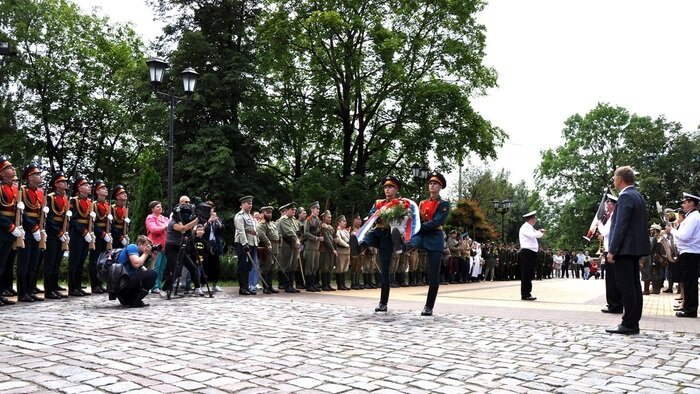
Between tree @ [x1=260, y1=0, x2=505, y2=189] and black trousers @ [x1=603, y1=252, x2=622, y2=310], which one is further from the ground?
tree @ [x1=260, y1=0, x2=505, y2=189]

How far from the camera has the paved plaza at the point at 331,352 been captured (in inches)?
177

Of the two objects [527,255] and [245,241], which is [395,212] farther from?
[527,255]

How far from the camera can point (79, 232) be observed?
1159cm

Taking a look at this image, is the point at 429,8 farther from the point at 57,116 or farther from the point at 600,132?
the point at 600,132

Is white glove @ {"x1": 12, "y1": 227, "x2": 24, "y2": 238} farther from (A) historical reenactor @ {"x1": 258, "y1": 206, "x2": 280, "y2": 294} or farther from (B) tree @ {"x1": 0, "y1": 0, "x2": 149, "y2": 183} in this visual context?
(B) tree @ {"x1": 0, "y1": 0, "x2": 149, "y2": 183}

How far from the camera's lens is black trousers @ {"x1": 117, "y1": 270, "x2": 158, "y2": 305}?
9.77 metres

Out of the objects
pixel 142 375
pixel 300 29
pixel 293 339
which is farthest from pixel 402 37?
pixel 142 375

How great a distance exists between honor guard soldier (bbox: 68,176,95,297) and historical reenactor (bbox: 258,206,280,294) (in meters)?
3.86

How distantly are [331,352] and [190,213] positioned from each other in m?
7.04

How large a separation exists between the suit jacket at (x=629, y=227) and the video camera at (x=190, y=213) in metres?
7.75

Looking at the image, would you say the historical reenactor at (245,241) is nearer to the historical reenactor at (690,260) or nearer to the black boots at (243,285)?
the black boots at (243,285)

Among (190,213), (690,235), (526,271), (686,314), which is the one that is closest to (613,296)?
(686,314)

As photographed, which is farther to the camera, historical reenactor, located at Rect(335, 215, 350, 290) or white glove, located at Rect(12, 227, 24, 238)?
historical reenactor, located at Rect(335, 215, 350, 290)

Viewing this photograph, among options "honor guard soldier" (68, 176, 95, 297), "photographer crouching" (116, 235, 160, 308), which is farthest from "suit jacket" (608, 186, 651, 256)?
"honor guard soldier" (68, 176, 95, 297)
